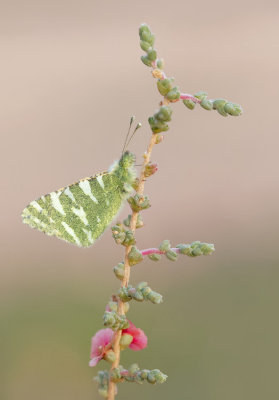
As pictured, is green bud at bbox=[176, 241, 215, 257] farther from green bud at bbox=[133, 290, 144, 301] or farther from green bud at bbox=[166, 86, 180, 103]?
green bud at bbox=[166, 86, 180, 103]

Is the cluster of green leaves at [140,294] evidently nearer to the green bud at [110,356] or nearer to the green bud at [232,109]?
the green bud at [110,356]

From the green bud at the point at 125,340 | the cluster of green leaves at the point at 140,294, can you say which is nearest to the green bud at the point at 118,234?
the cluster of green leaves at the point at 140,294

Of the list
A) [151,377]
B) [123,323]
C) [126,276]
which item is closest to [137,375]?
[151,377]

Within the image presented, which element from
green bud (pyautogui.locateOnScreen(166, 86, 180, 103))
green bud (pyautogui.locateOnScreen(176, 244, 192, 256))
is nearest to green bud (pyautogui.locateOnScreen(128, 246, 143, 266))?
green bud (pyautogui.locateOnScreen(176, 244, 192, 256))

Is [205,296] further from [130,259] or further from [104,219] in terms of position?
[130,259]

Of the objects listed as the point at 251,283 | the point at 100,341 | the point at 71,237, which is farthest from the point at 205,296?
the point at 100,341

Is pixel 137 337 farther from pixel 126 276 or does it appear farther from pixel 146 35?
pixel 146 35
